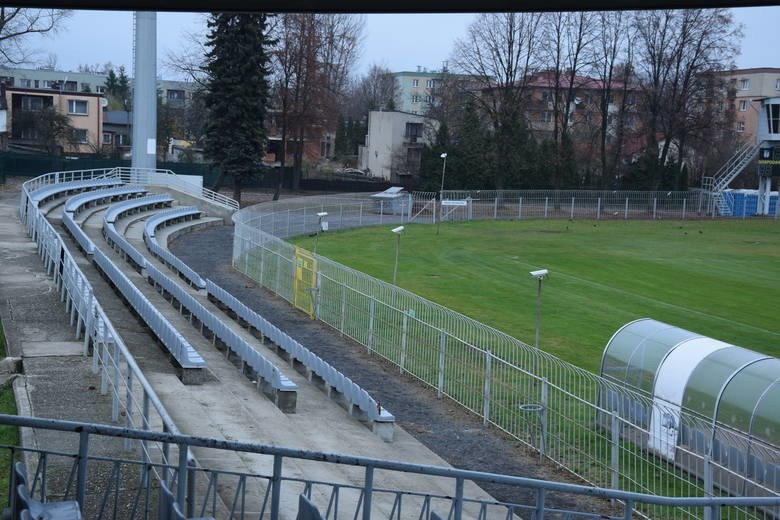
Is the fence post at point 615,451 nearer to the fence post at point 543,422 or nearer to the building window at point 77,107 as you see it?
the fence post at point 543,422

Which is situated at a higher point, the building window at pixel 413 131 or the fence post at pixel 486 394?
the building window at pixel 413 131

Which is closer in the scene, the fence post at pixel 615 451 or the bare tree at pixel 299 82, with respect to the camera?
the fence post at pixel 615 451

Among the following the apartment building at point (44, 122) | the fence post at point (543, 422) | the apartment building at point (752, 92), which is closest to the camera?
the fence post at point (543, 422)

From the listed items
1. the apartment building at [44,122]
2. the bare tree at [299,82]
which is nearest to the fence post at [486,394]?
the bare tree at [299,82]

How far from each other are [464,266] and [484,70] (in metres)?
40.7

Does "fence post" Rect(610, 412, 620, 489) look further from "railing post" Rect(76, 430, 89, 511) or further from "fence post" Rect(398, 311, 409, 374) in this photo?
"railing post" Rect(76, 430, 89, 511)

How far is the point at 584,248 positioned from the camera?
1793 inches

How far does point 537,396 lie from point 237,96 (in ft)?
150

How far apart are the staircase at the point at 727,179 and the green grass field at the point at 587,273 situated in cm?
921

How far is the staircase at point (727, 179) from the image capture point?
222 feet

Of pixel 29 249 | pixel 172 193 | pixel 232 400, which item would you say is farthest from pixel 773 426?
pixel 172 193

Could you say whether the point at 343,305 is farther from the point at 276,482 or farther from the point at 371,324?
the point at 276,482

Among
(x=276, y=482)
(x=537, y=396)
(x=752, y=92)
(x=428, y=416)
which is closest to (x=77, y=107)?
(x=428, y=416)

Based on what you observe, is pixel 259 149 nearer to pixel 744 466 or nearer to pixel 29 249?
pixel 29 249
